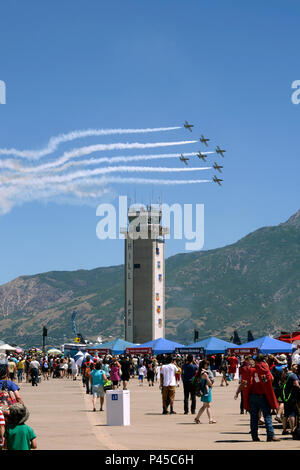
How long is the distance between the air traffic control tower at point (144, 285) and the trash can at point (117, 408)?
10979 centimetres

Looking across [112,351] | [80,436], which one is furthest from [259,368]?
[112,351]

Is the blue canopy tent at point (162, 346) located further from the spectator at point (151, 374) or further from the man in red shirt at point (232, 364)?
the man in red shirt at point (232, 364)

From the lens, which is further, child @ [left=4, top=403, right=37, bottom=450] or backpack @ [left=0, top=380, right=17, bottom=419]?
backpack @ [left=0, top=380, right=17, bottom=419]

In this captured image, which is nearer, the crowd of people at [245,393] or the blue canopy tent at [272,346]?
the crowd of people at [245,393]

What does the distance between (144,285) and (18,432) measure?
120808mm

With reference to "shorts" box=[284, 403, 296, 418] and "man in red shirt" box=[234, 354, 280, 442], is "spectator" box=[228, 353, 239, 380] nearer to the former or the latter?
"shorts" box=[284, 403, 296, 418]

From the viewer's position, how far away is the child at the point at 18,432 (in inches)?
386

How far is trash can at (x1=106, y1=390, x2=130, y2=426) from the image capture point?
20.1m

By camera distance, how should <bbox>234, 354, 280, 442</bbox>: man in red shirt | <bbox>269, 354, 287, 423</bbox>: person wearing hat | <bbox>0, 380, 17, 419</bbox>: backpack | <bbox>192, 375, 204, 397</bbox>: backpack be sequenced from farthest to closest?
<bbox>192, 375, 204, 397</bbox>: backpack → <bbox>269, 354, 287, 423</bbox>: person wearing hat → <bbox>234, 354, 280, 442</bbox>: man in red shirt → <bbox>0, 380, 17, 419</bbox>: backpack

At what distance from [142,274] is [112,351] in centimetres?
7146

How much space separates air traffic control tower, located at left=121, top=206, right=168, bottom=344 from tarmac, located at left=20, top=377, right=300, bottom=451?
10156cm

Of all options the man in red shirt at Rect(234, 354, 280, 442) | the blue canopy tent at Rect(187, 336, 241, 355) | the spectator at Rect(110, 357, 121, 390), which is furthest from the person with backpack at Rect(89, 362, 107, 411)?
the blue canopy tent at Rect(187, 336, 241, 355)

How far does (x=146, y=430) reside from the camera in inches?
733

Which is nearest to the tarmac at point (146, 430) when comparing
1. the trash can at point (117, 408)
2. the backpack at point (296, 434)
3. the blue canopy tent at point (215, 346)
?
the backpack at point (296, 434)
